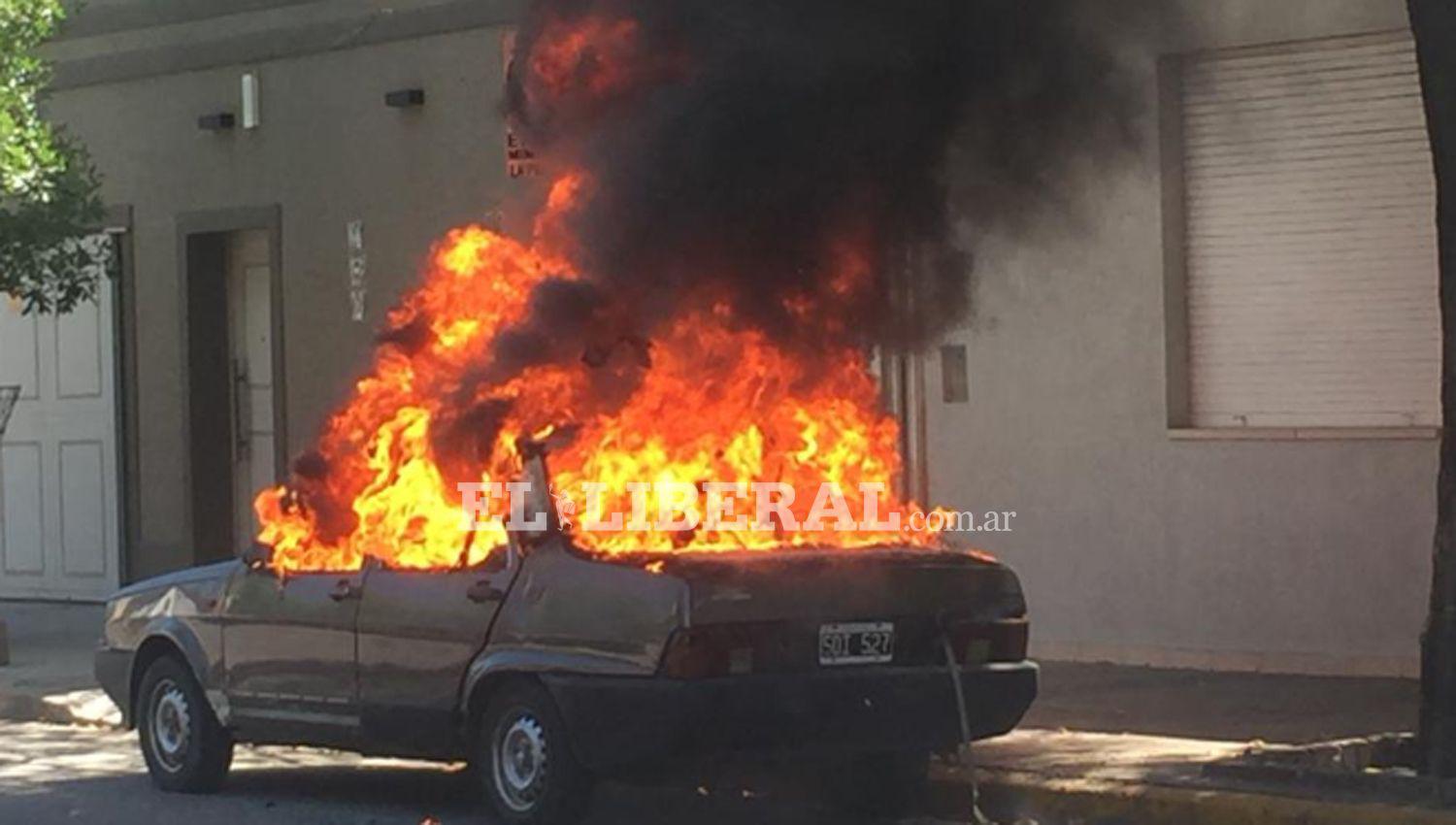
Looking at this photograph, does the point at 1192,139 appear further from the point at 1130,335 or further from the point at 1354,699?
the point at 1354,699

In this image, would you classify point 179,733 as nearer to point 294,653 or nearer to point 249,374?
point 294,653

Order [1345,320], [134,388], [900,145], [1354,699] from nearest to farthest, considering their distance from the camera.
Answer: [900,145] < [1354,699] < [1345,320] < [134,388]

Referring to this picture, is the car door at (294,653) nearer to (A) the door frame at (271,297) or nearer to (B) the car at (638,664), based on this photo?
(B) the car at (638,664)

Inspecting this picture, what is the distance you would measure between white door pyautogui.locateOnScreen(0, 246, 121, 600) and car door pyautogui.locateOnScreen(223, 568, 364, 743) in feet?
32.8

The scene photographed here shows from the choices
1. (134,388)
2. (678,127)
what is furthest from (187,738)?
(134,388)

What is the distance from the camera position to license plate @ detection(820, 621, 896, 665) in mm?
9719

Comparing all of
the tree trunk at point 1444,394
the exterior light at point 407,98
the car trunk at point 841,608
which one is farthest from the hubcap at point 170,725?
the exterior light at point 407,98

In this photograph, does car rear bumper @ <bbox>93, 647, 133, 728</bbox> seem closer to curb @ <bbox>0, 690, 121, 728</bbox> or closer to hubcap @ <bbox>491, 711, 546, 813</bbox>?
hubcap @ <bbox>491, 711, 546, 813</bbox>

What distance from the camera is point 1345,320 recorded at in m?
14.0

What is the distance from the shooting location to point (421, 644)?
408 inches

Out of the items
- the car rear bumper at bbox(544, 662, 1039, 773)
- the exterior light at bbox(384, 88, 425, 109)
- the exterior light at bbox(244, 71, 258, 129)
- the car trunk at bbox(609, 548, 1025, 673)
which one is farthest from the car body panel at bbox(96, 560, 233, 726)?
the exterior light at bbox(244, 71, 258, 129)

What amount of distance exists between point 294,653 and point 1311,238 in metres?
5.98

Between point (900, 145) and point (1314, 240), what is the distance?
12.0 feet

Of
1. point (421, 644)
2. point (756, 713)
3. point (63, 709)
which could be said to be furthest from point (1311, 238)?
point (63, 709)
